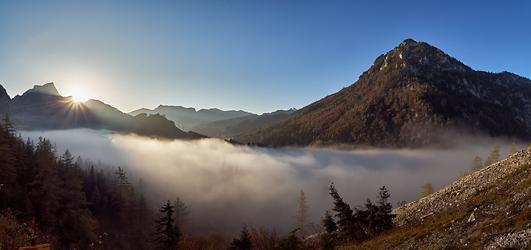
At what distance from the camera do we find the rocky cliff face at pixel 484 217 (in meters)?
24.1

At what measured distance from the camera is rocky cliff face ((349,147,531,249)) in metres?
24.1

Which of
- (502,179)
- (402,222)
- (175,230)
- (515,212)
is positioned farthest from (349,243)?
(175,230)

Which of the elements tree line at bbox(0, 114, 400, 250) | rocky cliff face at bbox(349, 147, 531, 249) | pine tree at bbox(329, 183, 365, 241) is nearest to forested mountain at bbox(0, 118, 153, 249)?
tree line at bbox(0, 114, 400, 250)

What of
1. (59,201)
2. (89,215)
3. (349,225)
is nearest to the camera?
(349,225)

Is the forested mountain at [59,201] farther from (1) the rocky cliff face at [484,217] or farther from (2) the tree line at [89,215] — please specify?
(1) the rocky cliff face at [484,217]

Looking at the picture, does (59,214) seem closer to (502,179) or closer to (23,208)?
(23,208)

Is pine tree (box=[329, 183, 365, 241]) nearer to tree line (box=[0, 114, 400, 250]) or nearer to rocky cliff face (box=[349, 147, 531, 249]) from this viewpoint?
tree line (box=[0, 114, 400, 250])

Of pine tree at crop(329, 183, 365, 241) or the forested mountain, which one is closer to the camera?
pine tree at crop(329, 183, 365, 241)

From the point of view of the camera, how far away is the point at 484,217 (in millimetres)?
30531

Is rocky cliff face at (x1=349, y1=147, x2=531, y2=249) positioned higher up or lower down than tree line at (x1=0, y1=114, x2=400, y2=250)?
higher up

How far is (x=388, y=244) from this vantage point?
38.7m

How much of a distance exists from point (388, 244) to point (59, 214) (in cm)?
9109

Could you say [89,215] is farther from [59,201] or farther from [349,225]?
[349,225]

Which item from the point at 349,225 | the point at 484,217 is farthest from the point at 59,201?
the point at 484,217
